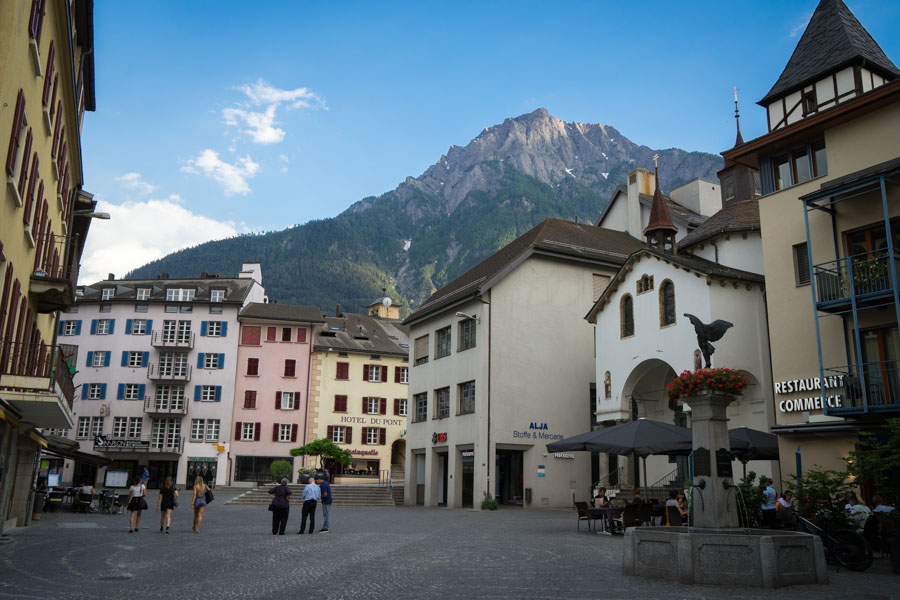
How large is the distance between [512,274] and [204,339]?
3086 cm

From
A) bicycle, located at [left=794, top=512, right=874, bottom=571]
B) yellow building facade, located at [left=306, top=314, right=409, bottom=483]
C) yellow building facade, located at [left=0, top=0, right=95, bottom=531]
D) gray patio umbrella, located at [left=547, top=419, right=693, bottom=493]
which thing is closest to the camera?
bicycle, located at [left=794, top=512, right=874, bottom=571]

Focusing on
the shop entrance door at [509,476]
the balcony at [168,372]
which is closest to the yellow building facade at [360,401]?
the balcony at [168,372]

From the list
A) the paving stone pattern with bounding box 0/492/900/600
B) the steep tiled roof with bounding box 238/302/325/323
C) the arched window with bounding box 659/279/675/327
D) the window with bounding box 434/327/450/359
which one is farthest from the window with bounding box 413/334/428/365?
the paving stone pattern with bounding box 0/492/900/600

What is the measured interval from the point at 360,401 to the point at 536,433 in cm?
2726

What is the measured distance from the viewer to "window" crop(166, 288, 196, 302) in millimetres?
59531

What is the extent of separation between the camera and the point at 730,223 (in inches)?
1214

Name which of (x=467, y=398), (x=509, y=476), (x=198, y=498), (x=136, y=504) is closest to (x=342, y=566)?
(x=198, y=498)

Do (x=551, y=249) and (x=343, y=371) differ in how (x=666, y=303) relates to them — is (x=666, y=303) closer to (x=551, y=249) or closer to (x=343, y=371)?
(x=551, y=249)

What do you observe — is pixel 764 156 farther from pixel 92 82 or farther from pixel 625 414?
pixel 92 82

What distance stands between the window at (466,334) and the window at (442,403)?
266cm

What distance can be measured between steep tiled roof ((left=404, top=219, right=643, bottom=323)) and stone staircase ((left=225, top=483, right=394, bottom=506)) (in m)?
9.56

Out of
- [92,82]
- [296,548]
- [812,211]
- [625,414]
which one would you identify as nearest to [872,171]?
[812,211]

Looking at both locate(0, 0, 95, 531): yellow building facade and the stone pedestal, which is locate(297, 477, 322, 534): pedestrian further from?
the stone pedestal

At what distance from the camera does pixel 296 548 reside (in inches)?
656
